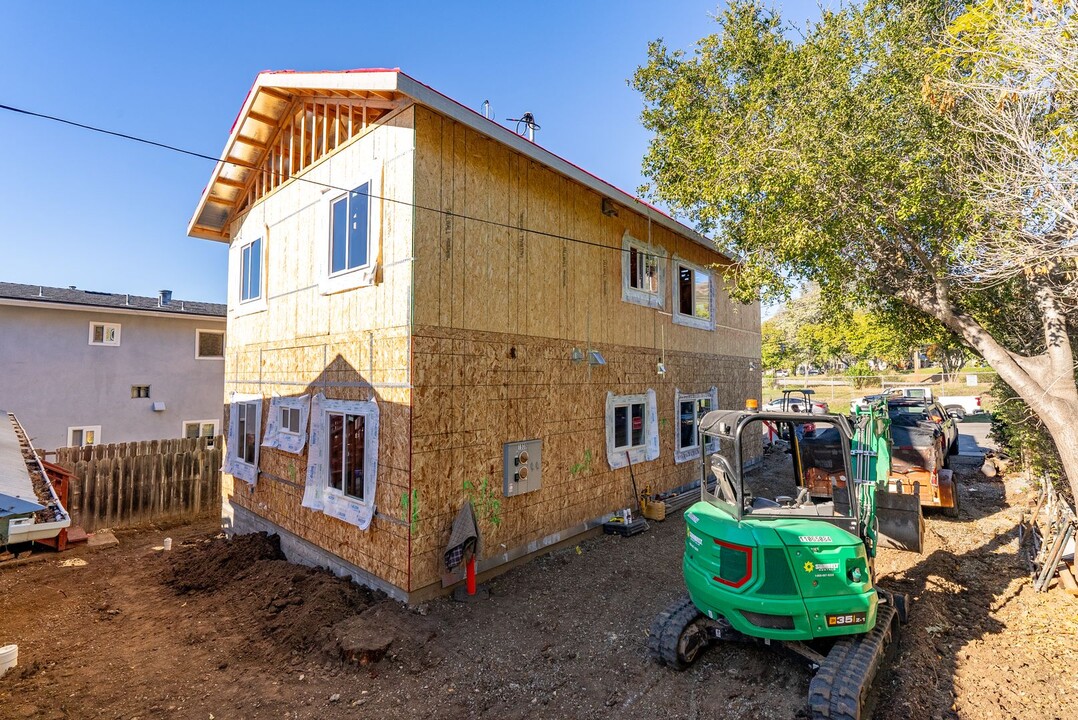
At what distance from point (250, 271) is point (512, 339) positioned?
288 inches

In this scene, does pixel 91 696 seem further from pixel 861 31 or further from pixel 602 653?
pixel 861 31

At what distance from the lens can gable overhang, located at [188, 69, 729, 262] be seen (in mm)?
7000

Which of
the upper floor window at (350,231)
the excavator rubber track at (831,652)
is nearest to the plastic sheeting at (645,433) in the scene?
the excavator rubber track at (831,652)

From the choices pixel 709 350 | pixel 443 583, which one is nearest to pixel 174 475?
pixel 443 583

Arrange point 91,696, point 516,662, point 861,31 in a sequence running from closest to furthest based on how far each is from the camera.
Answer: point 91,696 → point 516,662 → point 861,31

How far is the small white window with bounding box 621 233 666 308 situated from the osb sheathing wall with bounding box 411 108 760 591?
0.24 meters

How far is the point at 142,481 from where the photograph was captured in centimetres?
1301

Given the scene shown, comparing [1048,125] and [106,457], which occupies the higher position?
[1048,125]

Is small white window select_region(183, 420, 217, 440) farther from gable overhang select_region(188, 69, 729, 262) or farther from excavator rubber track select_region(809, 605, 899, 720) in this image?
excavator rubber track select_region(809, 605, 899, 720)

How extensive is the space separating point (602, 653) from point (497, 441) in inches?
134

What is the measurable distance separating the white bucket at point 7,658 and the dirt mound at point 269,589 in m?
2.26

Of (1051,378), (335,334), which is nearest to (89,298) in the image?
(335,334)

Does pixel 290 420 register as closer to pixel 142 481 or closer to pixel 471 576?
pixel 471 576

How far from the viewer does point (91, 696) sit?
529cm
